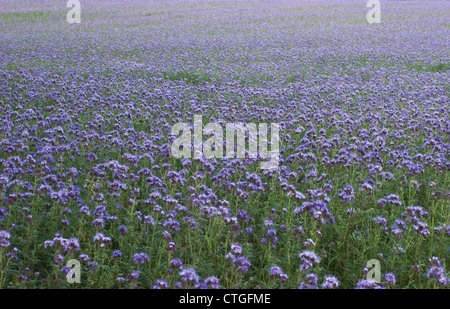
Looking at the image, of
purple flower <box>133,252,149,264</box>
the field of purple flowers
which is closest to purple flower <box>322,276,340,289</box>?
the field of purple flowers

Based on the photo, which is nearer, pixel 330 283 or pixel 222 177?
pixel 330 283

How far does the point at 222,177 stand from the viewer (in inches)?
216

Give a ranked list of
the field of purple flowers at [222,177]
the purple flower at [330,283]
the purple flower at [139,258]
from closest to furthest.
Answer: the purple flower at [330,283] → the purple flower at [139,258] → the field of purple flowers at [222,177]

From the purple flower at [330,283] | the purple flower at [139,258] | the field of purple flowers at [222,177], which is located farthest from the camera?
the field of purple flowers at [222,177]

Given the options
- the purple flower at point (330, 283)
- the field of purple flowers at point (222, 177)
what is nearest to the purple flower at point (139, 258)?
the field of purple flowers at point (222, 177)

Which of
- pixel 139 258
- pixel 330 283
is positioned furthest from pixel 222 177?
pixel 330 283

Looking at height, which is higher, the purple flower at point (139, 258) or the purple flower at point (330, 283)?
the purple flower at point (139, 258)

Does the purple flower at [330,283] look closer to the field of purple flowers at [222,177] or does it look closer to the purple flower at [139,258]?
the field of purple flowers at [222,177]

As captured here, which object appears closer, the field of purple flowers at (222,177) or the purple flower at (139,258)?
the purple flower at (139,258)

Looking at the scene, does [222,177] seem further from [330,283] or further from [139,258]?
[330,283]

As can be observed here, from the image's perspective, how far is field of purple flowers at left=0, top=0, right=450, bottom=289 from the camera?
4121 millimetres

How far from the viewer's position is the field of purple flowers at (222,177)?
162 inches

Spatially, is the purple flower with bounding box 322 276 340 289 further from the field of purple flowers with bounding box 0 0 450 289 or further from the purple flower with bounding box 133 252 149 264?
the purple flower with bounding box 133 252 149 264
